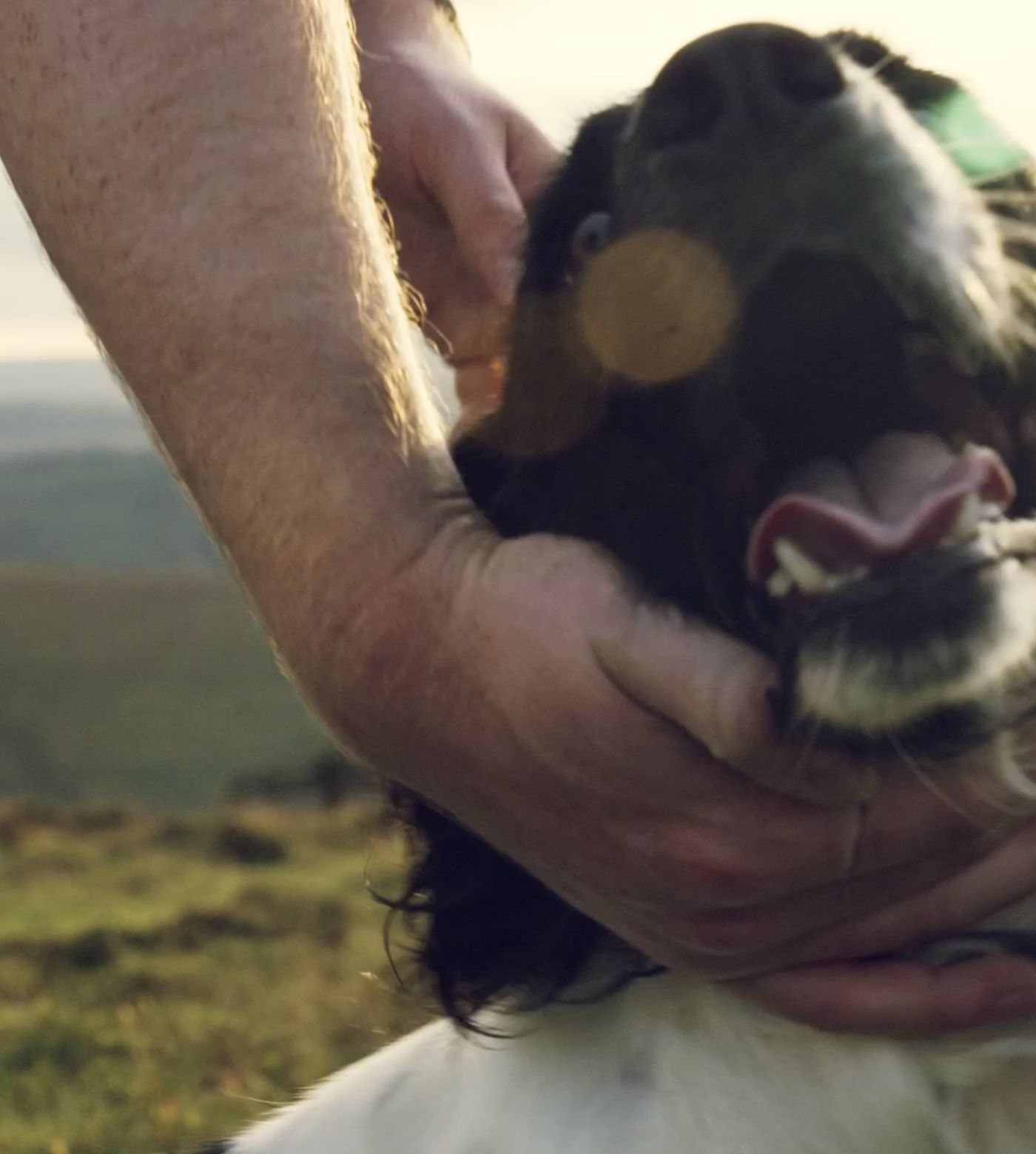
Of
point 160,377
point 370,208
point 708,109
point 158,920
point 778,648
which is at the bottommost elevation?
point 158,920

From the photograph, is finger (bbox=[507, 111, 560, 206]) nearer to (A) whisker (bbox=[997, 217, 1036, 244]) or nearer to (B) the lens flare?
(B) the lens flare

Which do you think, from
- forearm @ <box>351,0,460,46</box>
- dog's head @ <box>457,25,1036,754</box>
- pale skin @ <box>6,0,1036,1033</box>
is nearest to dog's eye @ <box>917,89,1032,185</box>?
dog's head @ <box>457,25,1036,754</box>

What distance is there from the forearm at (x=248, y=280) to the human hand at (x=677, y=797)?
11 centimetres

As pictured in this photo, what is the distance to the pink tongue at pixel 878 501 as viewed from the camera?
1593 mm

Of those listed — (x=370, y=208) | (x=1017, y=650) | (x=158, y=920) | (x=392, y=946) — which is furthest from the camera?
(x=158, y=920)

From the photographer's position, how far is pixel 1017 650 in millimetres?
1607

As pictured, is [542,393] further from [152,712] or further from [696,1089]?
[152,712]

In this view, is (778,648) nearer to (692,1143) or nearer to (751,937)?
(751,937)

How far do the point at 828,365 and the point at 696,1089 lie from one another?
2.56 ft

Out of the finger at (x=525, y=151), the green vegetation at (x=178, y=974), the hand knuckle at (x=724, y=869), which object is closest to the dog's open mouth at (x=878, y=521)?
the hand knuckle at (x=724, y=869)

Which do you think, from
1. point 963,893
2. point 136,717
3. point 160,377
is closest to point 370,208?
point 160,377

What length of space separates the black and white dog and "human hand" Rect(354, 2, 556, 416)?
24.3 inches

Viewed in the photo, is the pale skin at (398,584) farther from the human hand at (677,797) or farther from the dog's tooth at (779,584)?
the dog's tooth at (779,584)

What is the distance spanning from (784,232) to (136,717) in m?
16.4
